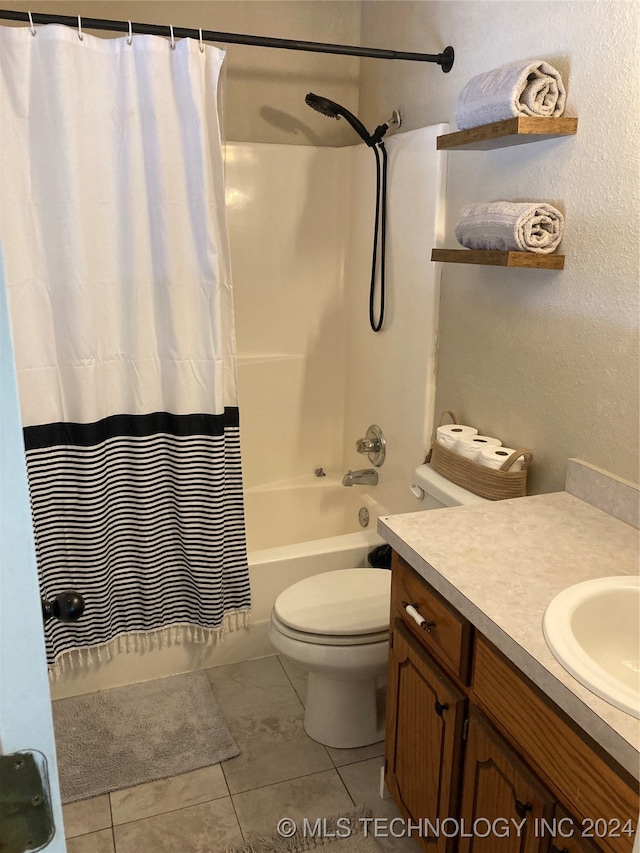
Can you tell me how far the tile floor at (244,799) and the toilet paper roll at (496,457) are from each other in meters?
0.91

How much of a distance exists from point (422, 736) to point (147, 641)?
44.4 inches

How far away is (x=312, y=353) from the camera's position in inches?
119

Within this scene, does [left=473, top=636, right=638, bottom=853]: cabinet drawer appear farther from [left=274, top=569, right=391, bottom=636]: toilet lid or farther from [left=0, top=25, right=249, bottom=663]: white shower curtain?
[left=0, top=25, right=249, bottom=663]: white shower curtain

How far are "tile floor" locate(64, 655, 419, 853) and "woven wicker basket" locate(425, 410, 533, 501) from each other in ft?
2.74

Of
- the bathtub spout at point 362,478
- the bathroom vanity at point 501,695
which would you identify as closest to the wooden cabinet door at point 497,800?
the bathroom vanity at point 501,695

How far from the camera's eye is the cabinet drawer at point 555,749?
3.12 ft

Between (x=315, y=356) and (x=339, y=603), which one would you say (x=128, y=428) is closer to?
(x=339, y=603)

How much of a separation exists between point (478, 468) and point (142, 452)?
994 millimetres

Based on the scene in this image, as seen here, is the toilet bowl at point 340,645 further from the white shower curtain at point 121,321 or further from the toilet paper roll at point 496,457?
the toilet paper roll at point 496,457

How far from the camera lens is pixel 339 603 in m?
2.00

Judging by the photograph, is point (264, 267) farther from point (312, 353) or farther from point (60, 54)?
point (60, 54)

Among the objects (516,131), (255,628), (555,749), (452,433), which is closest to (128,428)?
(255,628)

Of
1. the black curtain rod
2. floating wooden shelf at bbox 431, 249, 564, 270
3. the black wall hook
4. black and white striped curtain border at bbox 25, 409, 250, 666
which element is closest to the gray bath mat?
black and white striped curtain border at bbox 25, 409, 250, 666

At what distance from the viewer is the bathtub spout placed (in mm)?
2717
